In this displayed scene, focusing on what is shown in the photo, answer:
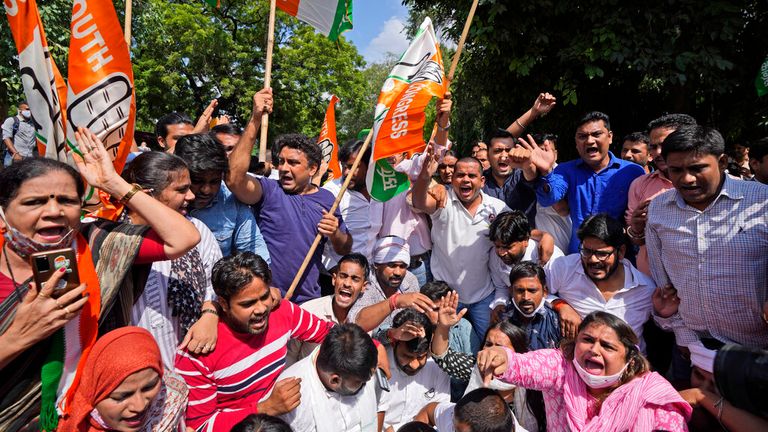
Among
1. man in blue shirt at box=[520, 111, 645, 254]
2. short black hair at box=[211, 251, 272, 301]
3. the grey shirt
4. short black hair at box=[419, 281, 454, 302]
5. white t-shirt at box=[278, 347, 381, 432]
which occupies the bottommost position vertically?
the grey shirt

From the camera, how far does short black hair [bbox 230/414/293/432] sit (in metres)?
2.18

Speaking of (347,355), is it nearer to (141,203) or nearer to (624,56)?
(141,203)

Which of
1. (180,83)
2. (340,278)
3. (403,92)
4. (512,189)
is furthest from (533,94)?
(180,83)

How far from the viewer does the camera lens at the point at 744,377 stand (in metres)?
1.41

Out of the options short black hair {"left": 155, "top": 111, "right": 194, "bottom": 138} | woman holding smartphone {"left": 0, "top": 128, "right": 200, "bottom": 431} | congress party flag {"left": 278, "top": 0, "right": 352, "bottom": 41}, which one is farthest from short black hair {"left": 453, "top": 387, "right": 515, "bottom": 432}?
short black hair {"left": 155, "top": 111, "right": 194, "bottom": 138}

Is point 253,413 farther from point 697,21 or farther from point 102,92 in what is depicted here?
point 697,21

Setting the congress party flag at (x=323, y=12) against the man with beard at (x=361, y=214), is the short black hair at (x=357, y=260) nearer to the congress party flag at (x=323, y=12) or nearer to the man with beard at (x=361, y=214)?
the man with beard at (x=361, y=214)

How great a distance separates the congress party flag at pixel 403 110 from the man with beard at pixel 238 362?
1341 mm

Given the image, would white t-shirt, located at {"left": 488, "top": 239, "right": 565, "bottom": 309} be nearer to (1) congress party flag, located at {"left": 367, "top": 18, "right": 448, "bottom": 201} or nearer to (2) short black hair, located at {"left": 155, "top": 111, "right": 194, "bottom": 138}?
(1) congress party flag, located at {"left": 367, "top": 18, "right": 448, "bottom": 201}

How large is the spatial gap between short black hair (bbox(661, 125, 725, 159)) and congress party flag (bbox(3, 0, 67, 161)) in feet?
10.3

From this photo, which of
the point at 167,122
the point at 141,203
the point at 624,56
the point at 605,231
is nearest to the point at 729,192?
the point at 605,231

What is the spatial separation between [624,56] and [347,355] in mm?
6302

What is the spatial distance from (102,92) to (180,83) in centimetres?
1876

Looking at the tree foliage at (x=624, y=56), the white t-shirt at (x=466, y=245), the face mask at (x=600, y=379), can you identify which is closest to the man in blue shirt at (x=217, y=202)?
the white t-shirt at (x=466, y=245)
